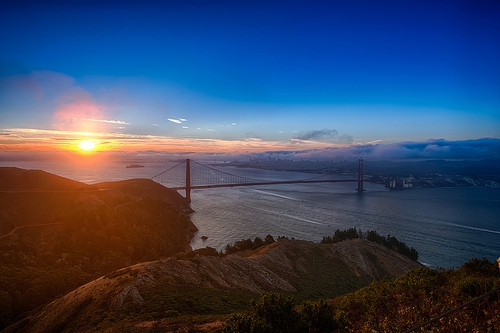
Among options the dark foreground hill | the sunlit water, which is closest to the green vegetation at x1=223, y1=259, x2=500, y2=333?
the dark foreground hill

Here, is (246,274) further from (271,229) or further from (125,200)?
(125,200)

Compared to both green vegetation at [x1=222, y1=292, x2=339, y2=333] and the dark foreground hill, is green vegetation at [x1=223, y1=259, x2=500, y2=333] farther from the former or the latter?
the dark foreground hill

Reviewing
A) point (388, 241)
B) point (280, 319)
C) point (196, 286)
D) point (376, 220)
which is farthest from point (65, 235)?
point (376, 220)

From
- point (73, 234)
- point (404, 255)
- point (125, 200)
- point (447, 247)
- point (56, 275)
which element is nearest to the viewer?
point (56, 275)

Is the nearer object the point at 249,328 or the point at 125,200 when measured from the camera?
the point at 249,328

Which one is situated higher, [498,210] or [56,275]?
[56,275]

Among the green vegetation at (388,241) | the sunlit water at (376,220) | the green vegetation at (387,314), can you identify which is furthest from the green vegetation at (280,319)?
the sunlit water at (376,220)

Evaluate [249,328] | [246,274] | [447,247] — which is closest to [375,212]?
[447,247]
